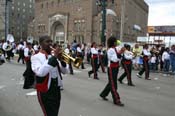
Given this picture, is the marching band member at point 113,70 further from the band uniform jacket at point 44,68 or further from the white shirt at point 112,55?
the band uniform jacket at point 44,68

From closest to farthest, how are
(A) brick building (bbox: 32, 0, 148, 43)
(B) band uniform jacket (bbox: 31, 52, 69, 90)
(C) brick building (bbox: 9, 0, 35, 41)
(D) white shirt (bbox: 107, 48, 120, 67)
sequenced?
1. (B) band uniform jacket (bbox: 31, 52, 69, 90)
2. (D) white shirt (bbox: 107, 48, 120, 67)
3. (A) brick building (bbox: 32, 0, 148, 43)
4. (C) brick building (bbox: 9, 0, 35, 41)

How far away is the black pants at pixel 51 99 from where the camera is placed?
450cm

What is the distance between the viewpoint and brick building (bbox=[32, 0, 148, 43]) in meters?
65.8

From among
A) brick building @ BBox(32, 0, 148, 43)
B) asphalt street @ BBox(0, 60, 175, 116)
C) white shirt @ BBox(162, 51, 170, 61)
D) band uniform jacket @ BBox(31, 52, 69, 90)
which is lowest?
asphalt street @ BBox(0, 60, 175, 116)

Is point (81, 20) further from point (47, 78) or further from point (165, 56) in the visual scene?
point (47, 78)

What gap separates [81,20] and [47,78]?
65.2 meters

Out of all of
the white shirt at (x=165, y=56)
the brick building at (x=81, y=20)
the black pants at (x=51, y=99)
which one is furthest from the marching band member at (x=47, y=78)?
the brick building at (x=81, y=20)

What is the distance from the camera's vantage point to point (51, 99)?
451 centimetres

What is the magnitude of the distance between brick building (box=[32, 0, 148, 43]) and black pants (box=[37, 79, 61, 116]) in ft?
185

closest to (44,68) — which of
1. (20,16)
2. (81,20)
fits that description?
(81,20)

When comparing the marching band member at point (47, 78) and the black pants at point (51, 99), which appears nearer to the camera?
the marching band member at point (47, 78)

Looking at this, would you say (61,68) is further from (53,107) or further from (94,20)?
(94,20)

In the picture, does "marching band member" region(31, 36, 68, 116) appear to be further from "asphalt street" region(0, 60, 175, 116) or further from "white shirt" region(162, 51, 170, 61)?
"white shirt" region(162, 51, 170, 61)

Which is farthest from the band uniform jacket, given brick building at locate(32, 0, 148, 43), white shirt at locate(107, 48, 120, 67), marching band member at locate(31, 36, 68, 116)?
brick building at locate(32, 0, 148, 43)
